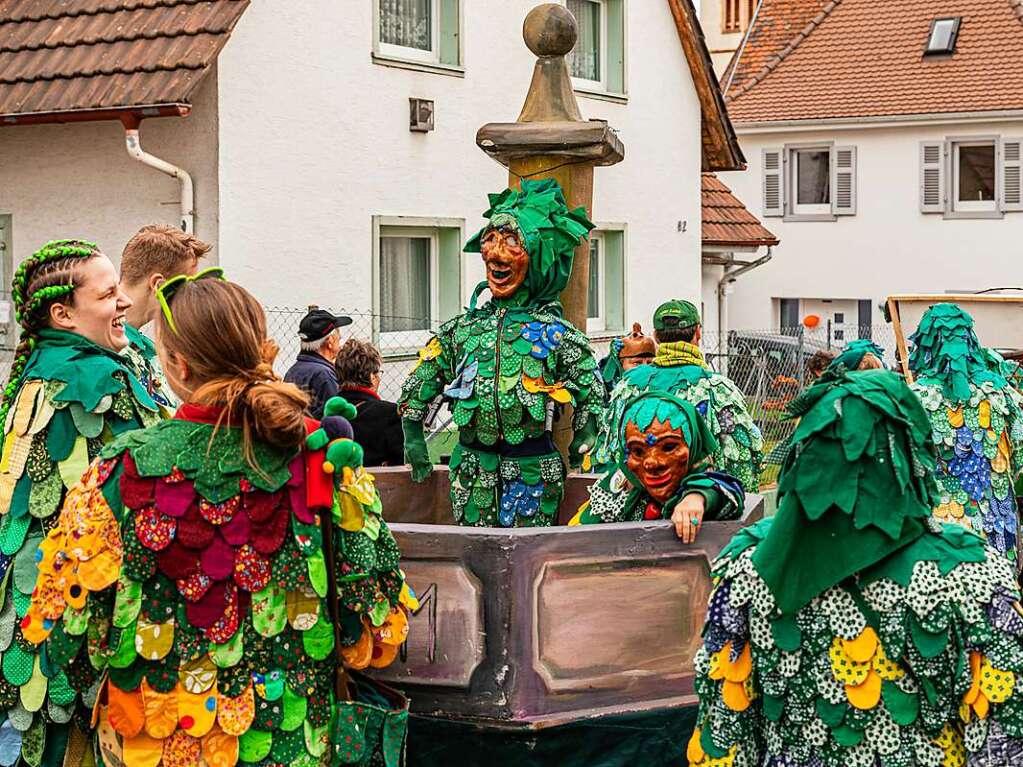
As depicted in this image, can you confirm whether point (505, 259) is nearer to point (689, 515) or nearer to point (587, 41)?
point (689, 515)

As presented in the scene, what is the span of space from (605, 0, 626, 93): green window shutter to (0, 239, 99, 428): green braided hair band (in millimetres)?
13713

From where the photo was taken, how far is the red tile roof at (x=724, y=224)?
21.6 m

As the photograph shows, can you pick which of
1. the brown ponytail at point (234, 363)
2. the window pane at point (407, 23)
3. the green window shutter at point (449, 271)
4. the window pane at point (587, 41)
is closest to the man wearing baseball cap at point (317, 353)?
the brown ponytail at point (234, 363)

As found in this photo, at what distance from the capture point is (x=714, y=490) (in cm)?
505

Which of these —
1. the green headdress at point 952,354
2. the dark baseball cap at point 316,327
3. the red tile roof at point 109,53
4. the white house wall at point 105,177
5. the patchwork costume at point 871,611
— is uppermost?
the red tile roof at point 109,53

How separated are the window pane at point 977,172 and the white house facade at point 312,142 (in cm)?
1348

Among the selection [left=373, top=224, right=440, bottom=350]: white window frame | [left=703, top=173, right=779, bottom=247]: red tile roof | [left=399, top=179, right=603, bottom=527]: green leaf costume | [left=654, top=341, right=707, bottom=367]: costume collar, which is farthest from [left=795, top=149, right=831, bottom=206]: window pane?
[left=399, top=179, right=603, bottom=527]: green leaf costume

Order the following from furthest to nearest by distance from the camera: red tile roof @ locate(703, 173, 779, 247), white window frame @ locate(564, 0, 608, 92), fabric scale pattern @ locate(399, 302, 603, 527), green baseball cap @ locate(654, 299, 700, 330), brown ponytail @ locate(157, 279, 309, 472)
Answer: red tile roof @ locate(703, 173, 779, 247) < white window frame @ locate(564, 0, 608, 92) < green baseball cap @ locate(654, 299, 700, 330) < fabric scale pattern @ locate(399, 302, 603, 527) < brown ponytail @ locate(157, 279, 309, 472)

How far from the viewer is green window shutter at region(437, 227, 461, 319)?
49.6 feet

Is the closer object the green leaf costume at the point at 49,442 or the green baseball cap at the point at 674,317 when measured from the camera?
the green leaf costume at the point at 49,442

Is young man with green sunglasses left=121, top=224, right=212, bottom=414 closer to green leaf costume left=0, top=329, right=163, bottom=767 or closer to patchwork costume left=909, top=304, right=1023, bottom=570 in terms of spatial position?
green leaf costume left=0, top=329, right=163, bottom=767

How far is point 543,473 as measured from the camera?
6.40 metres

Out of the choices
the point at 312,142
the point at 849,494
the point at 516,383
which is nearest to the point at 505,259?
the point at 516,383

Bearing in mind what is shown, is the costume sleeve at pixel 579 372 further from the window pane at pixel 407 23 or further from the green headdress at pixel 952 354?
A: the window pane at pixel 407 23
